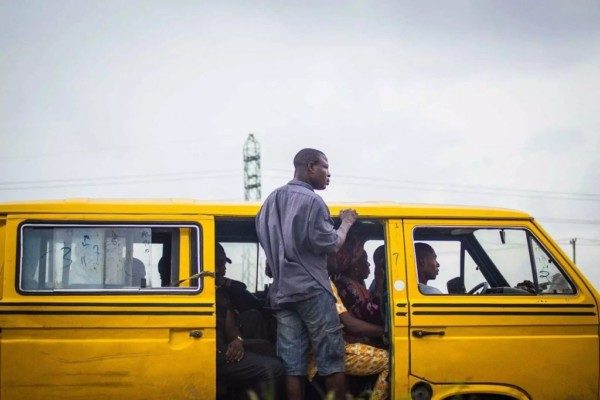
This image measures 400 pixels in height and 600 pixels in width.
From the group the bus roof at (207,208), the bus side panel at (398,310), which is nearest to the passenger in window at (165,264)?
the bus roof at (207,208)

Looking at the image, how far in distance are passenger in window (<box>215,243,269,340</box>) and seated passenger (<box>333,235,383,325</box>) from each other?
77cm

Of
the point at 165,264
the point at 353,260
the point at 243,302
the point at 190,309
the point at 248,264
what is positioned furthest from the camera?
the point at 248,264

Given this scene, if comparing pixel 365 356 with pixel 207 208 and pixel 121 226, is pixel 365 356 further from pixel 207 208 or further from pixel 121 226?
pixel 121 226

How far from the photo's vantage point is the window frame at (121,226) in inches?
196

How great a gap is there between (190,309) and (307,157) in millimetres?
1374

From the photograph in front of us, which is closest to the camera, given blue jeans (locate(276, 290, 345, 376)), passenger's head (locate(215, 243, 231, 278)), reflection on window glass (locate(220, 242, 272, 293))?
blue jeans (locate(276, 290, 345, 376))

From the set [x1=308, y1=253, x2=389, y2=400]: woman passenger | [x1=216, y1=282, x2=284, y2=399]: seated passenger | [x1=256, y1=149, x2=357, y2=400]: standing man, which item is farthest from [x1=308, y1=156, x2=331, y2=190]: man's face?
[x1=216, y1=282, x2=284, y2=399]: seated passenger

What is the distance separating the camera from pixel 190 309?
5051 millimetres

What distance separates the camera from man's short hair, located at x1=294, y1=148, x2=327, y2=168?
212 inches

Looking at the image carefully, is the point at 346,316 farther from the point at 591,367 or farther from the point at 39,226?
the point at 39,226

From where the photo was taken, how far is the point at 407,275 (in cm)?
534

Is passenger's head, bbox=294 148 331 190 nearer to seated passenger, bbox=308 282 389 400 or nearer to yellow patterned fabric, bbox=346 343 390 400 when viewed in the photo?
seated passenger, bbox=308 282 389 400

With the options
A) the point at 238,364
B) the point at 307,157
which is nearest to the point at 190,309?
the point at 238,364

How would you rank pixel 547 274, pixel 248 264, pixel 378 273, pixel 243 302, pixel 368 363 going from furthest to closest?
1. pixel 248 264
2. pixel 243 302
3. pixel 378 273
4. pixel 547 274
5. pixel 368 363
